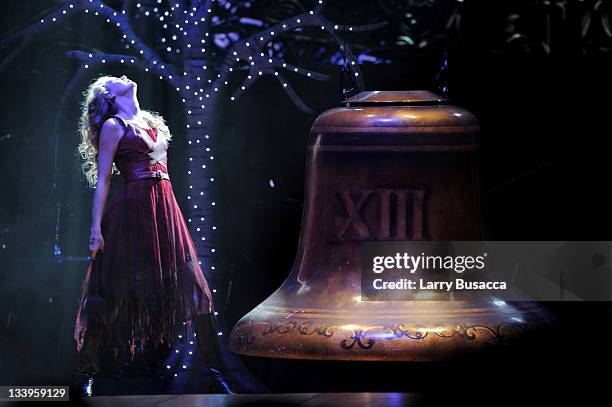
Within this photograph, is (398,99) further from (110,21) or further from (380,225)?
(110,21)

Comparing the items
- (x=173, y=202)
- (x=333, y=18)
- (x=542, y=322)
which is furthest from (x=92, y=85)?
(x=542, y=322)

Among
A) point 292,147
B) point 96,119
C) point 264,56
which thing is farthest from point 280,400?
point 292,147

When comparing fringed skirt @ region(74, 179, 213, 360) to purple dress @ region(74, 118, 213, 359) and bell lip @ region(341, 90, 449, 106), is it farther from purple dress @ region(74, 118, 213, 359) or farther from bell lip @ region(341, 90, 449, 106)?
bell lip @ region(341, 90, 449, 106)

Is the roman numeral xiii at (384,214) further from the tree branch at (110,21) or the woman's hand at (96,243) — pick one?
the tree branch at (110,21)

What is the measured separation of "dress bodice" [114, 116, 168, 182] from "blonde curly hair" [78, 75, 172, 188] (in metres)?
0.05

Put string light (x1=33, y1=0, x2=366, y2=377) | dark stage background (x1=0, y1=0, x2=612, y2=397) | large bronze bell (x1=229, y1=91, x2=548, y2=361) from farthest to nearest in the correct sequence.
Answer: dark stage background (x1=0, y1=0, x2=612, y2=397) → string light (x1=33, y1=0, x2=366, y2=377) → large bronze bell (x1=229, y1=91, x2=548, y2=361)

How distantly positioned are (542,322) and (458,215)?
0.28 m

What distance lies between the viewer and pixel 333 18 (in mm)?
4449

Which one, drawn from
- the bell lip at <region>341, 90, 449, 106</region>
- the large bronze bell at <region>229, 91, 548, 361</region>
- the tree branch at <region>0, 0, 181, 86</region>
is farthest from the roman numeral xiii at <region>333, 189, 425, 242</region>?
the tree branch at <region>0, 0, 181, 86</region>

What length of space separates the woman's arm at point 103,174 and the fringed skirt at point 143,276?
0.02 meters

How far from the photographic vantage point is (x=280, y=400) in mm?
3104

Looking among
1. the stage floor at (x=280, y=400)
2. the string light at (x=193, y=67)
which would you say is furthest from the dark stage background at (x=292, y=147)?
the stage floor at (x=280, y=400)

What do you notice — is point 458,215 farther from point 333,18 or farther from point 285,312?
point 333,18

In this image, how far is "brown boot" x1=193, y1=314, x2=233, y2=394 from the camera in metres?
4.03
